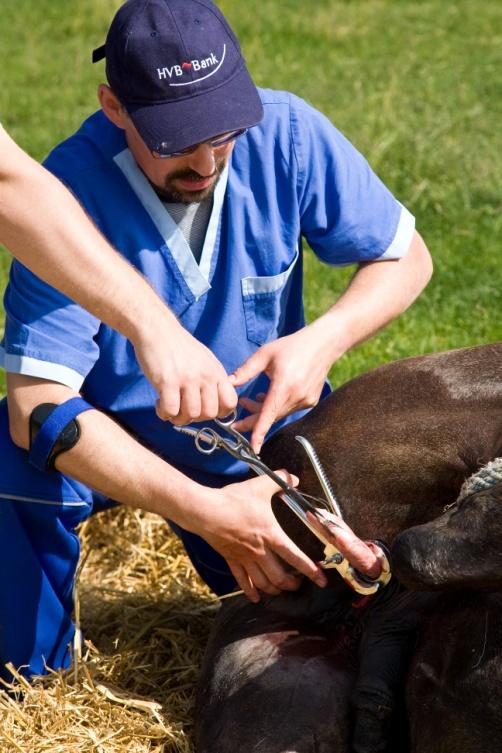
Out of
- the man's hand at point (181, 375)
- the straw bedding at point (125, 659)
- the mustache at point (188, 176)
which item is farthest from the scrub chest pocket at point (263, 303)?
the straw bedding at point (125, 659)

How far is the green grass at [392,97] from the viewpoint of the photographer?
205 inches

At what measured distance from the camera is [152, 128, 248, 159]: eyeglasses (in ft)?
9.09

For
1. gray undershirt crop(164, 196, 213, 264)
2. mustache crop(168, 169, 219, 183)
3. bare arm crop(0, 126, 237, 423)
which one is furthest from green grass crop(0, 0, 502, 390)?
bare arm crop(0, 126, 237, 423)

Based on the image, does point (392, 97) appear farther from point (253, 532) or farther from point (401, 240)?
point (253, 532)

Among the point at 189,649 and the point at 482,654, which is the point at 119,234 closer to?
the point at 189,649

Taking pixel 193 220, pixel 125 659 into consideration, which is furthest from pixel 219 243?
pixel 125 659

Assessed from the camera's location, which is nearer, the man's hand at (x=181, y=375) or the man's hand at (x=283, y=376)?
the man's hand at (x=181, y=375)

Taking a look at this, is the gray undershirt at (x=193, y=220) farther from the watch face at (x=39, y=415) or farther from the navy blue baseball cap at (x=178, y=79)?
the watch face at (x=39, y=415)

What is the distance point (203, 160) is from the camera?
112 inches

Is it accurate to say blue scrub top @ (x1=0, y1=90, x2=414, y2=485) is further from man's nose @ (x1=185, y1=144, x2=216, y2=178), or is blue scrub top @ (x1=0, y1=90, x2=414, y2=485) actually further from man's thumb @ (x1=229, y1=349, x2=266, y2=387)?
man's thumb @ (x1=229, y1=349, x2=266, y2=387)

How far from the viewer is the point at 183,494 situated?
265cm

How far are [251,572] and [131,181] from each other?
3.05 feet

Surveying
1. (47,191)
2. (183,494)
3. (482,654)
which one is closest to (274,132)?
(47,191)

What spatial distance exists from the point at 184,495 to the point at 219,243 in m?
0.69
